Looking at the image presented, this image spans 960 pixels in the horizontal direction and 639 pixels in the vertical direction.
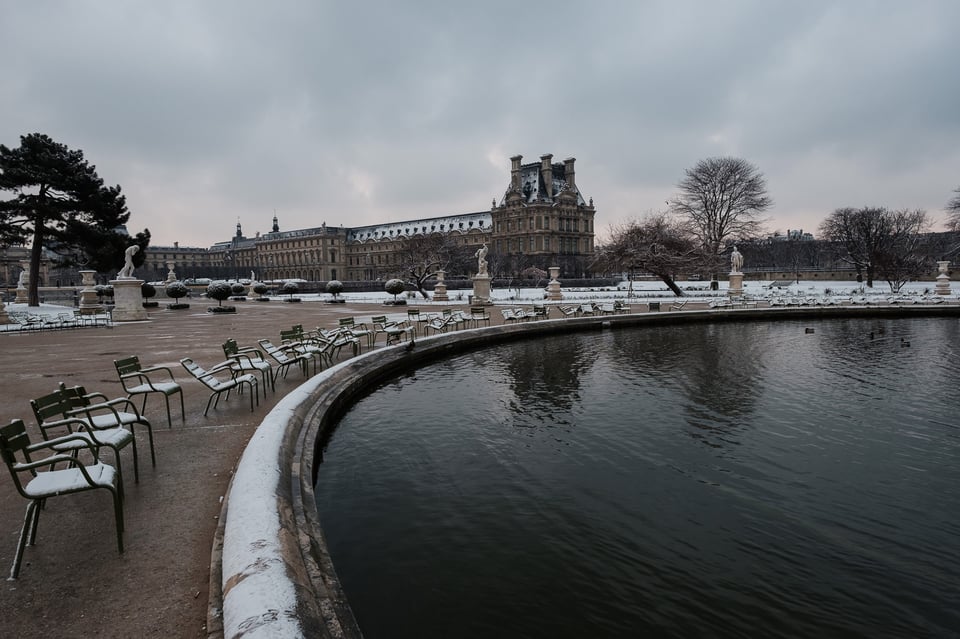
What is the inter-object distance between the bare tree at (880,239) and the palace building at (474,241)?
31365 mm

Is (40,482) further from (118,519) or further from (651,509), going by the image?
(651,509)

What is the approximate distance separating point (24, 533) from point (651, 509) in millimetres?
4967

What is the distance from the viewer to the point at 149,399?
8086 mm

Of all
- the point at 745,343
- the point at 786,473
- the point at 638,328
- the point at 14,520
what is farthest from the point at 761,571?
the point at 638,328

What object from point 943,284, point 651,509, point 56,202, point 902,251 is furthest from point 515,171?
point 651,509

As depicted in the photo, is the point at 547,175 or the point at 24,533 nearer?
the point at 24,533

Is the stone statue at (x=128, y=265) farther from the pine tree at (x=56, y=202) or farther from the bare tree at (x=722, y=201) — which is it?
the bare tree at (x=722, y=201)

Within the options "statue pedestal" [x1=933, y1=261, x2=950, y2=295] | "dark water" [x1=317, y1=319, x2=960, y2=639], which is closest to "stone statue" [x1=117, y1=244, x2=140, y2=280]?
"dark water" [x1=317, y1=319, x2=960, y2=639]

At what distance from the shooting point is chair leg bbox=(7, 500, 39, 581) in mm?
3267

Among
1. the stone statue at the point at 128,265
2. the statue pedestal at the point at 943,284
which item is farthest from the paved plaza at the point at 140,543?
the statue pedestal at the point at 943,284

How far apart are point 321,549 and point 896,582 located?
4.35 metres

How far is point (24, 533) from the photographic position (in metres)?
3.37

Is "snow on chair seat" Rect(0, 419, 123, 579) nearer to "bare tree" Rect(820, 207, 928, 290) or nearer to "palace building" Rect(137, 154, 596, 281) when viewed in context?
"bare tree" Rect(820, 207, 928, 290)

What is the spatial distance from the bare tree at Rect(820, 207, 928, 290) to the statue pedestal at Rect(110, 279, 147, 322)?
49.1 meters
